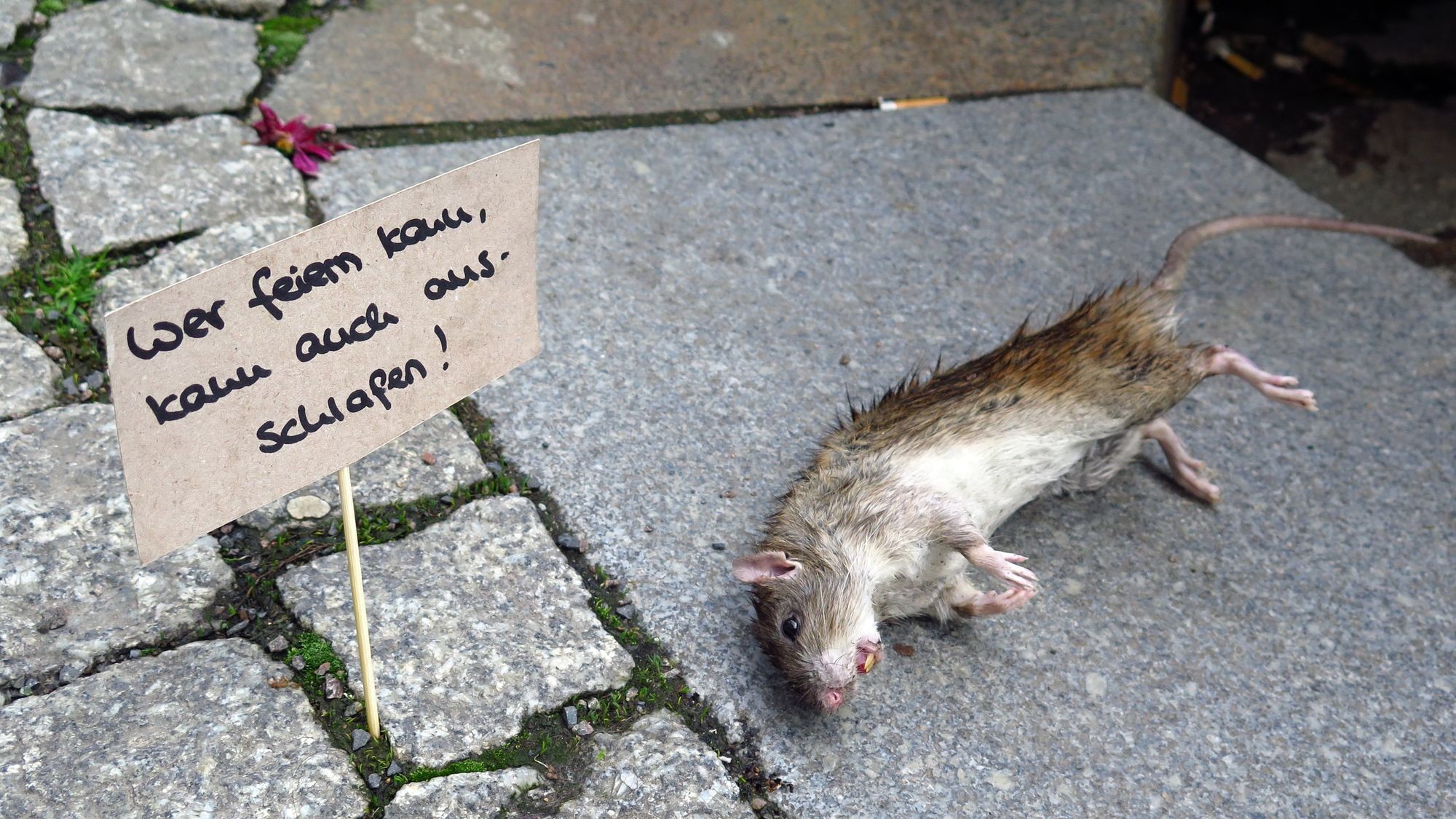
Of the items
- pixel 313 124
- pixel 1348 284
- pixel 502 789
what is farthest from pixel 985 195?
pixel 502 789

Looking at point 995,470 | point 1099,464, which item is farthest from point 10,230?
point 1099,464

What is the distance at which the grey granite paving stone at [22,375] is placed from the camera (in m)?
2.64

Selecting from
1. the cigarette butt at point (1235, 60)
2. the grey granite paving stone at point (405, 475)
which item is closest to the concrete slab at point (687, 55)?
the cigarette butt at point (1235, 60)


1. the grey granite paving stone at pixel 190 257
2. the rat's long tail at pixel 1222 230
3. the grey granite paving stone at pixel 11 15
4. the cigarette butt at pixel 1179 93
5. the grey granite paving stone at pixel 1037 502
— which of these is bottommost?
the cigarette butt at pixel 1179 93

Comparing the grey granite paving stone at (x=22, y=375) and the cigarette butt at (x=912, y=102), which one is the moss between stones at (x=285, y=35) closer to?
the grey granite paving stone at (x=22, y=375)

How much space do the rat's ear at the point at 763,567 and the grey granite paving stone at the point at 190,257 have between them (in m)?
1.46

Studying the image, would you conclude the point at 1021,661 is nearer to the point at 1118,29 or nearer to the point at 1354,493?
the point at 1354,493

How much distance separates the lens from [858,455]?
2.75 m

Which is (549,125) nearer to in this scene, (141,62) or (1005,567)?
(141,62)

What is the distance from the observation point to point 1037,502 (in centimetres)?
304

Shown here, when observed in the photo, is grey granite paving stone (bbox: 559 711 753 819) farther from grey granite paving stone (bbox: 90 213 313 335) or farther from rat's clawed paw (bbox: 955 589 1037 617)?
grey granite paving stone (bbox: 90 213 313 335)

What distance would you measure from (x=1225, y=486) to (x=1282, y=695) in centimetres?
69

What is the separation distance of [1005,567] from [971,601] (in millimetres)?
139

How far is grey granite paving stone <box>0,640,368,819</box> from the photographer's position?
203 centimetres
